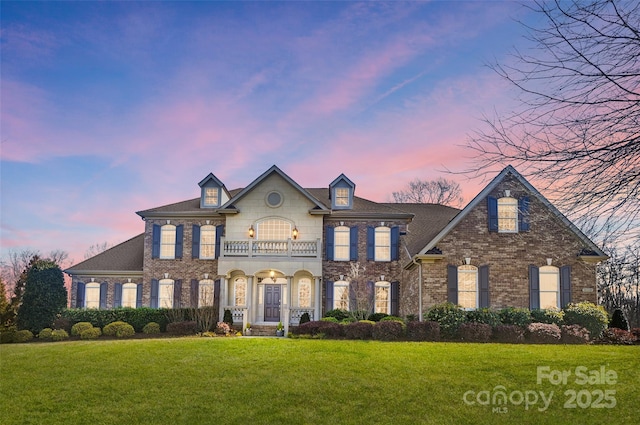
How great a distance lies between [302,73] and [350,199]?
1264cm

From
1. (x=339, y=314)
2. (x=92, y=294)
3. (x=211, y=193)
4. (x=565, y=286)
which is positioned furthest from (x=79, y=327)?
(x=565, y=286)

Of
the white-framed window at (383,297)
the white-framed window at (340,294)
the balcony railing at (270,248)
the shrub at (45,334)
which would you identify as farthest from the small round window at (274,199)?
the shrub at (45,334)

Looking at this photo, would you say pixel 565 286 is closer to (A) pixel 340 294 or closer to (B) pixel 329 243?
(A) pixel 340 294

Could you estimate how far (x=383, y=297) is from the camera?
2934 cm

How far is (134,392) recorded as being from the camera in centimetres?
1393

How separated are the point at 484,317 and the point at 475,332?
1133 mm

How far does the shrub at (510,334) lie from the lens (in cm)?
2050

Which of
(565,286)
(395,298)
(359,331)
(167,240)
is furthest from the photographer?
(167,240)

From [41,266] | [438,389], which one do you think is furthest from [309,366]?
[41,266]

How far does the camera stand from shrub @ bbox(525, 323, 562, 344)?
2031cm

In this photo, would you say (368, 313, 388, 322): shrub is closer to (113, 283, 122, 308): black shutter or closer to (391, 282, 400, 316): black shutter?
(391, 282, 400, 316): black shutter

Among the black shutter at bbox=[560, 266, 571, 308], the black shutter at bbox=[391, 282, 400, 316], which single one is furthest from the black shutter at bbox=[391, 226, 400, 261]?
the black shutter at bbox=[560, 266, 571, 308]

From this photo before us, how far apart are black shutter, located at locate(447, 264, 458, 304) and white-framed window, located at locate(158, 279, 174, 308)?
45.7 ft

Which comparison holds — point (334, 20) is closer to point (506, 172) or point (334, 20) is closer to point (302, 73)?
point (302, 73)
